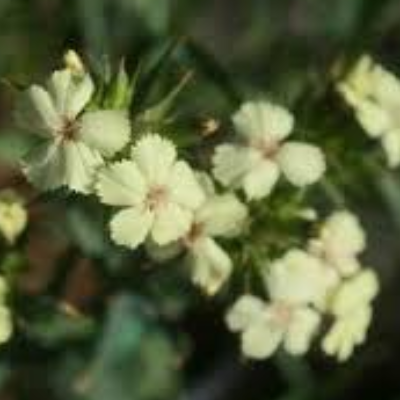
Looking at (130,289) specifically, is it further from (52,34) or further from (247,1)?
(247,1)

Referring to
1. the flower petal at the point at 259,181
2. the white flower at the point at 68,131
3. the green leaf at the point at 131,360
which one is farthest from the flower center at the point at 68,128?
the green leaf at the point at 131,360

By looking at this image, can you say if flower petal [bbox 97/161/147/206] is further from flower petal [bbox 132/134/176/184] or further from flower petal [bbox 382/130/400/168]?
flower petal [bbox 382/130/400/168]

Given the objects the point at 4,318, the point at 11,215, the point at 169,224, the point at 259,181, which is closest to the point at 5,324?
the point at 4,318

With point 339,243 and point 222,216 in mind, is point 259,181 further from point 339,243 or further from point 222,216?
point 339,243

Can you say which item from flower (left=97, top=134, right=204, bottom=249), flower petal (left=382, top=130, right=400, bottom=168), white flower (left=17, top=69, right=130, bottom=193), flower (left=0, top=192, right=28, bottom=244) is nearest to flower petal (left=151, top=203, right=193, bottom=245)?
flower (left=97, top=134, right=204, bottom=249)

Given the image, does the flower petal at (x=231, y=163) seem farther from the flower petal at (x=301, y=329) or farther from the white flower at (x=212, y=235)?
the flower petal at (x=301, y=329)
